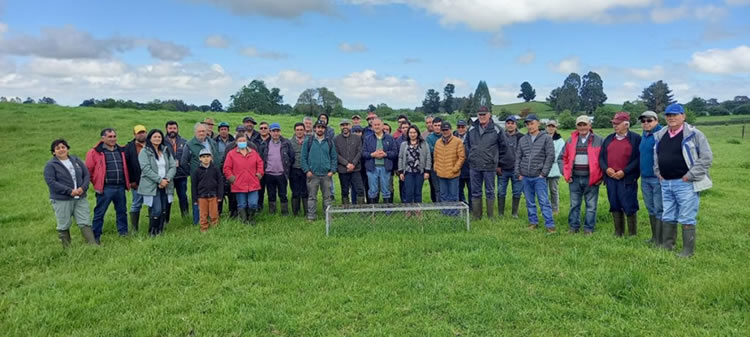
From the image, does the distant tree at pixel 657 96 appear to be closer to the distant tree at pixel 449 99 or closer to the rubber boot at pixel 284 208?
the distant tree at pixel 449 99

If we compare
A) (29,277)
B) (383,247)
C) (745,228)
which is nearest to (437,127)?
(383,247)

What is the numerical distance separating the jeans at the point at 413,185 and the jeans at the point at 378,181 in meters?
0.40

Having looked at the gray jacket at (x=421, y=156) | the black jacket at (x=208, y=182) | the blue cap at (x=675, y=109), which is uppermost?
the blue cap at (x=675, y=109)

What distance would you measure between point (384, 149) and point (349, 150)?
0.72m

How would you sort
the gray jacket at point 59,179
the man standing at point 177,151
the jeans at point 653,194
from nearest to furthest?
the gray jacket at point 59,179, the jeans at point 653,194, the man standing at point 177,151

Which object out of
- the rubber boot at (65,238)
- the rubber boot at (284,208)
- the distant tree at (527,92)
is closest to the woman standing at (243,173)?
the rubber boot at (284,208)

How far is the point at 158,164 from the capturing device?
7703mm

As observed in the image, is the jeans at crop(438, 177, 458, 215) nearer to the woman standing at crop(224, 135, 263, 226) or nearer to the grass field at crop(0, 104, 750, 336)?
the grass field at crop(0, 104, 750, 336)

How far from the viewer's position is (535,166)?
7.62 meters

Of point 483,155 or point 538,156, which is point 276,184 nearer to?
point 483,155

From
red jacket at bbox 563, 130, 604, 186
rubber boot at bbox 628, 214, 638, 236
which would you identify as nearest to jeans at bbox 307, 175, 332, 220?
red jacket at bbox 563, 130, 604, 186

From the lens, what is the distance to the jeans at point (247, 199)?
327 inches

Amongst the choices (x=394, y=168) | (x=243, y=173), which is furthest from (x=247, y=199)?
(x=394, y=168)

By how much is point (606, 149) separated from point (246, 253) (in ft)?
19.1
